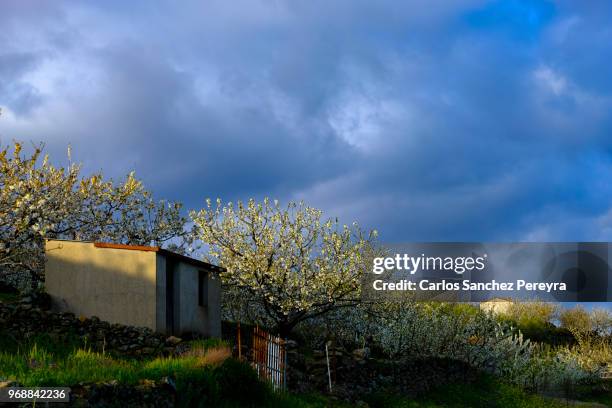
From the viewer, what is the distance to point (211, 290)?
1278 inches

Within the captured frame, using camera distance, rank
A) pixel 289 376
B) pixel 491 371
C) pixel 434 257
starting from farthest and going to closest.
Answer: pixel 434 257
pixel 491 371
pixel 289 376

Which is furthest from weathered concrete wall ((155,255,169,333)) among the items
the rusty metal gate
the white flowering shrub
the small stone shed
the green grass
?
the white flowering shrub

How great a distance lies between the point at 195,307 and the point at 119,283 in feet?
13.5

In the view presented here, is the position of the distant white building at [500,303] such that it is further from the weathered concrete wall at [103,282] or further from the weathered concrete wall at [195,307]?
the weathered concrete wall at [103,282]

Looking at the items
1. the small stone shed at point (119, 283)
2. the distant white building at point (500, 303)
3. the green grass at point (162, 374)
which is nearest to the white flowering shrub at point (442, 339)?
the small stone shed at point (119, 283)

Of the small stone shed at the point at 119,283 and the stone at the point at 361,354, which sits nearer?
the small stone shed at the point at 119,283

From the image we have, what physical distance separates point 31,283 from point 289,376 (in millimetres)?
16682

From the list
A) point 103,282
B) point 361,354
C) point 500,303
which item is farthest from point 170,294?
point 500,303

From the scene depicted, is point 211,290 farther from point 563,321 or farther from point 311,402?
point 563,321

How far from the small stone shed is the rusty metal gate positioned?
5.97 m

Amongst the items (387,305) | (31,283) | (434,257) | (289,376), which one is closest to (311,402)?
(289,376)

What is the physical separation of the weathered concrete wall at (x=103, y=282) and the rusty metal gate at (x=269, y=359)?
5987 millimetres

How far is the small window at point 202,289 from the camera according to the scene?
31781 millimetres

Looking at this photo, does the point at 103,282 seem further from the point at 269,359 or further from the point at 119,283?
the point at 269,359
